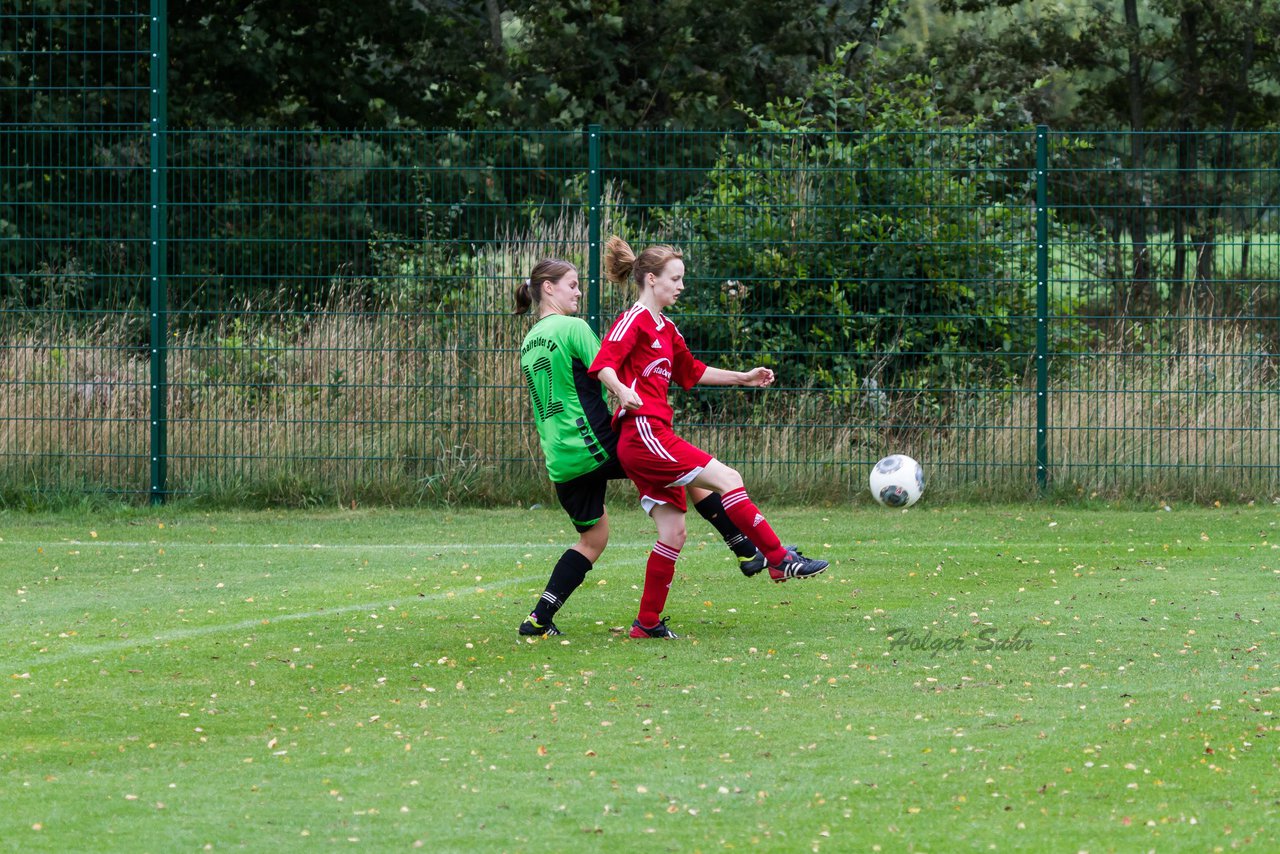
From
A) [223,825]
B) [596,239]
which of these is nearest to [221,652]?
[223,825]

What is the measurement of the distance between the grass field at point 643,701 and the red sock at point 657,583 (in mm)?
199

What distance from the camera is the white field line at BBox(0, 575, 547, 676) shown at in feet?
22.4

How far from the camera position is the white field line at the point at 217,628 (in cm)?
683

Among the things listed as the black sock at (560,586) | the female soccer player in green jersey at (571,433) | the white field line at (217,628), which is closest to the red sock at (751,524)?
the female soccer player in green jersey at (571,433)

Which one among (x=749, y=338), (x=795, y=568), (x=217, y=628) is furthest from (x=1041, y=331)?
(x=217, y=628)

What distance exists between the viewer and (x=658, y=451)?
706cm

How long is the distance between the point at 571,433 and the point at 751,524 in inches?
34.3

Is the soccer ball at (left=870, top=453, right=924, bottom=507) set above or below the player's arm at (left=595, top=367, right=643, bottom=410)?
below

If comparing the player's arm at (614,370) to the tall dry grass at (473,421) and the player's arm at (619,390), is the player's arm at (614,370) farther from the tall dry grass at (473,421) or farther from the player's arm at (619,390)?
the tall dry grass at (473,421)

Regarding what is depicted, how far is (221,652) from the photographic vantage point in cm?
693

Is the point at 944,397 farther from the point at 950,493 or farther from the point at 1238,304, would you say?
the point at 1238,304

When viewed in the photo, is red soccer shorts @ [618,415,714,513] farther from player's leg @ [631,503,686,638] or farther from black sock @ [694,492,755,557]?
black sock @ [694,492,755,557]
